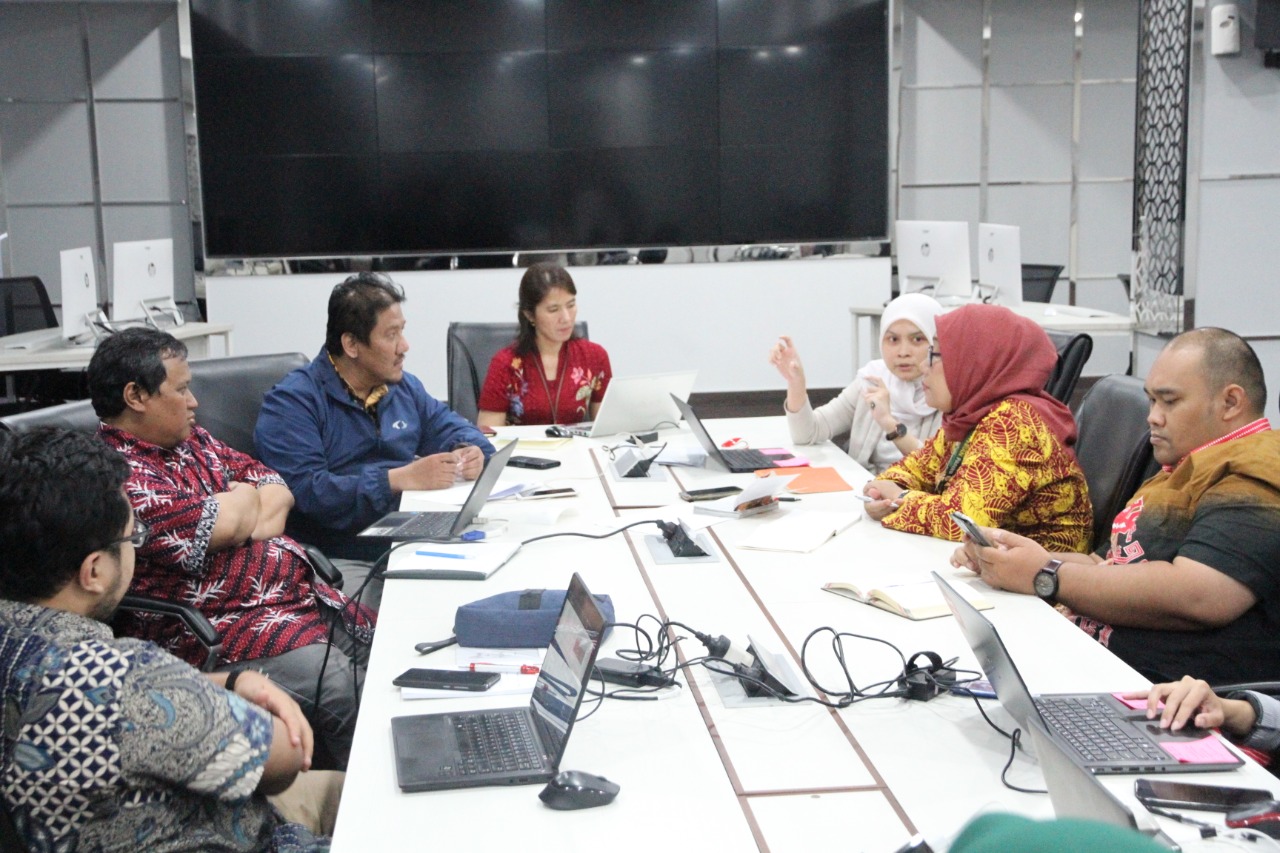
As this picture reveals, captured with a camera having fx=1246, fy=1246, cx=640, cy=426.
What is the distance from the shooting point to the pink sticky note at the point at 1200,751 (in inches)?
62.7

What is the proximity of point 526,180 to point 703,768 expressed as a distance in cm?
673

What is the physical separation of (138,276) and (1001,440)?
16.7 feet

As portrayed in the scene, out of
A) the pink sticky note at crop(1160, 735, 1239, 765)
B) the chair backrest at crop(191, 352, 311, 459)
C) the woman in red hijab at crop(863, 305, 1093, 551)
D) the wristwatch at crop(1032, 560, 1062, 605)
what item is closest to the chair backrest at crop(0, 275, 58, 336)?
the chair backrest at crop(191, 352, 311, 459)

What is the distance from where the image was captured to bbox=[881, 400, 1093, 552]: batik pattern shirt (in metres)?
2.69

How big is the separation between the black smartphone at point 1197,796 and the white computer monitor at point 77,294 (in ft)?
18.1

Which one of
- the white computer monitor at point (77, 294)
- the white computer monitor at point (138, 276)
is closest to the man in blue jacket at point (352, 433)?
the white computer monitor at point (77, 294)

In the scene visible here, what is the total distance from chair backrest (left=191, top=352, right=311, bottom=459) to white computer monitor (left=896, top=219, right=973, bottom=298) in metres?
3.93

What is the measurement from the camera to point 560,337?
4.48 metres

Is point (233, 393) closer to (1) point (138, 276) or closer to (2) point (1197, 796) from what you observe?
(2) point (1197, 796)

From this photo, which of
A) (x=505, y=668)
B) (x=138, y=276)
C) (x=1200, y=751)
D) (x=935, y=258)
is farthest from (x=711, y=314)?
(x=1200, y=751)

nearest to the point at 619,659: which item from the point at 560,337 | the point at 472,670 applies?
the point at 472,670

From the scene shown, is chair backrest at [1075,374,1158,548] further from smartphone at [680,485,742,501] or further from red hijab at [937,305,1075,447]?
smartphone at [680,485,742,501]

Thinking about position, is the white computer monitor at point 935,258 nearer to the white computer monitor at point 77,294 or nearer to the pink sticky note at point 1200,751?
the white computer monitor at point 77,294

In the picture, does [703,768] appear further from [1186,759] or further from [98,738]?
[98,738]
